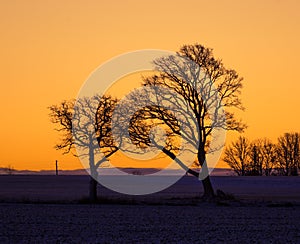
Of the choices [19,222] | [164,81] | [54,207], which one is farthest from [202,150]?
[19,222]

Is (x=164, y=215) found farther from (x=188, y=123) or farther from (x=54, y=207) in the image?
(x=188, y=123)

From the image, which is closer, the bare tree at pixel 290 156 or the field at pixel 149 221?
the field at pixel 149 221

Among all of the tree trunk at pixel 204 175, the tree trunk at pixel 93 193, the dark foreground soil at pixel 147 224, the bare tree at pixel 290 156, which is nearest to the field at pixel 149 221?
the dark foreground soil at pixel 147 224

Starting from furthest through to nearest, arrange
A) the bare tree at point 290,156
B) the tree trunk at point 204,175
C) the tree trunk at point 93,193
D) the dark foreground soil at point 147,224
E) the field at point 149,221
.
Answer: the bare tree at point 290,156, the tree trunk at point 204,175, the tree trunk at point 93,193, the field at point 149,221, the dark foreground soil at point 147,224

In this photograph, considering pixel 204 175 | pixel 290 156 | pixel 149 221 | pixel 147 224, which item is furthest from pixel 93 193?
pixel 290 156

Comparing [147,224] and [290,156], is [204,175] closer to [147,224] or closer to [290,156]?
[147,224]

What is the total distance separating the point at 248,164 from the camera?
14288 cm

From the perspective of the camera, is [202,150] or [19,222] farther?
[202,150]

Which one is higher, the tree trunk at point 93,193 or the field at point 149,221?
the tree trunk at point 93,193

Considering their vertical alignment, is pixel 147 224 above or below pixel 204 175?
below

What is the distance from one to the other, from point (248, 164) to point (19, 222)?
342 feet

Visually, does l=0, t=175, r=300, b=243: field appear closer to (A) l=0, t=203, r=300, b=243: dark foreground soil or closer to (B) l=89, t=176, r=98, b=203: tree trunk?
(A) l=0, t=203, r=300, b=243: dark foreground soil

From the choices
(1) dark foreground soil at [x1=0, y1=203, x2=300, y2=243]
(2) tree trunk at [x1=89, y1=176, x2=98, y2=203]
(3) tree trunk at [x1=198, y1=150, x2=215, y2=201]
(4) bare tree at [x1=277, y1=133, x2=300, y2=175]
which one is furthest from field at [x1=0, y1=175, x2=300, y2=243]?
(4) bare tree at [x1=277, y1=133, x2=300, y2=175]

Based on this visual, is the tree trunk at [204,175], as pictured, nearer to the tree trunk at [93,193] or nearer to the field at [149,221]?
the field at [149,221]
